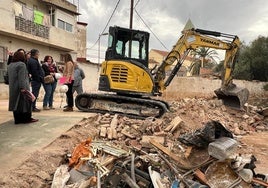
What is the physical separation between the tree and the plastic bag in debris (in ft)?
93.9

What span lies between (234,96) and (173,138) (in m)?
5.93

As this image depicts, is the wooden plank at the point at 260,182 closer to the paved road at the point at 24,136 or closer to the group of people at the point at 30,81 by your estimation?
the paved road at the point at 24,136

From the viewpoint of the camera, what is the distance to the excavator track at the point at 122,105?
10.2 metres

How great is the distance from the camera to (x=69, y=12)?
2664cm

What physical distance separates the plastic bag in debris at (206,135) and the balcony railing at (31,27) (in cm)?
1739

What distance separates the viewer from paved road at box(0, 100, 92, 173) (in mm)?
5301

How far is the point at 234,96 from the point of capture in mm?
12625

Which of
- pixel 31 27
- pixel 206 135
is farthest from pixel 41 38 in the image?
pixel 206 135

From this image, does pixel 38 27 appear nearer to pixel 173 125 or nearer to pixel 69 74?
pixel 69 74

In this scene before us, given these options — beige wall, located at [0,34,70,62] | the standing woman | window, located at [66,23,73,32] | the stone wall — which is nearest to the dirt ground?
the standing woman

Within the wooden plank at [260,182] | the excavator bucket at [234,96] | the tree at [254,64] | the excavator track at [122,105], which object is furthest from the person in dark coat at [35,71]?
the tree at [254,64]

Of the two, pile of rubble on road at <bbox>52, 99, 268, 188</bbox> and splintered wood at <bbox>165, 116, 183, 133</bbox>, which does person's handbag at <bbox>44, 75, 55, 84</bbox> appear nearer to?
splintered wood at <bbox>165, 116, 183, 133</bbox>

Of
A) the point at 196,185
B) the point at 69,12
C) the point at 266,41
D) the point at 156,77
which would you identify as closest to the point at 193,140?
the point at 196,185

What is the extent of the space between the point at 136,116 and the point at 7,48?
1286 cm
